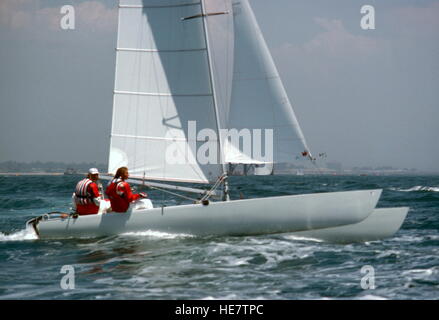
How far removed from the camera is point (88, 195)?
12414 mm

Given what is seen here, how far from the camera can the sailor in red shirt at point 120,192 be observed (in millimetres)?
11891

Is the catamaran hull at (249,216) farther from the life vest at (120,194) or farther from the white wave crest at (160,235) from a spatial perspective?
the life vest at (120,194)

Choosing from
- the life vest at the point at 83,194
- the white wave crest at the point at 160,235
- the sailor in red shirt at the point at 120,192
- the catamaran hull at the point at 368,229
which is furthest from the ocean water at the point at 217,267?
the life vest at the point at 83,194

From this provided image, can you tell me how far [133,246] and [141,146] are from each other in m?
2.73

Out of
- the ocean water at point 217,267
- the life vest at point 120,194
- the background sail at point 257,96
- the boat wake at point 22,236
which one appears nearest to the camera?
the ocean water at point 217,267

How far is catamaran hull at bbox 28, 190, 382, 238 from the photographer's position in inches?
441

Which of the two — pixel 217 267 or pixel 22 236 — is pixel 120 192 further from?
pixel 217 267

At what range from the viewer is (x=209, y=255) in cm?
1035

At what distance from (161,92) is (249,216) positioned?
3757 mm

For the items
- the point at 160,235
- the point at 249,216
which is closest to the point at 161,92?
the point at 160,235

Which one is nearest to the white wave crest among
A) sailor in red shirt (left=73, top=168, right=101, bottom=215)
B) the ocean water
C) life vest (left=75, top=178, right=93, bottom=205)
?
the ocean water

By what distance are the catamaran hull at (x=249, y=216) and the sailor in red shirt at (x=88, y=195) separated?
0.25 metres
